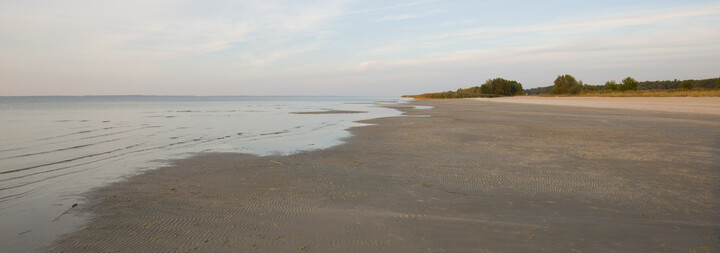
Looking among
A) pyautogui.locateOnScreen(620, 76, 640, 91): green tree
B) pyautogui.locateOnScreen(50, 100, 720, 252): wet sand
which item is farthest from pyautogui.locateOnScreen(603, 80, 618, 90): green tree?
pyautogui.locateOnScreen(50, 100, 720, 252): wet sand

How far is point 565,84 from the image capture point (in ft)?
316

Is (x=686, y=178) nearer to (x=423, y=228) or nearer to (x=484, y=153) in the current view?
(x=484, y=153)

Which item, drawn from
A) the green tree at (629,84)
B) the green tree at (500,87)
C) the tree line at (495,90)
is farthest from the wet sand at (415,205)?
the green tree at (500,87)

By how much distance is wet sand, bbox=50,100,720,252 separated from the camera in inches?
137

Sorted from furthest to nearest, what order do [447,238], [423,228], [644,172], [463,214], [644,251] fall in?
1. [644,172]
2. [463,214]
3. [423,228]
4. [447,238]
5. [644,251]

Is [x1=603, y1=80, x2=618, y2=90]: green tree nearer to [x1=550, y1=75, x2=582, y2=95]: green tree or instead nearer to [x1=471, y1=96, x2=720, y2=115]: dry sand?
[x1=550, y1=75, x2=582, y2=95]: green tree

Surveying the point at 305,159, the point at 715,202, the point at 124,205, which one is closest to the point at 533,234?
the point at 715,202

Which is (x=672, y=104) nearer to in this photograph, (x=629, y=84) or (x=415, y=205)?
(x=415, y=205)

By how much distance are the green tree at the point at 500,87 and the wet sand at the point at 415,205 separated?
422 feet

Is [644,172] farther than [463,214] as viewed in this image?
Yes

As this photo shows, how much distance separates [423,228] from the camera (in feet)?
12.6

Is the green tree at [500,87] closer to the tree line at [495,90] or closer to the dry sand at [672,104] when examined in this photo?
the tree line at [495,90]

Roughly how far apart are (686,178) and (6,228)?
914cm

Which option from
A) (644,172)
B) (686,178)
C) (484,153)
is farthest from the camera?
(484,153)
